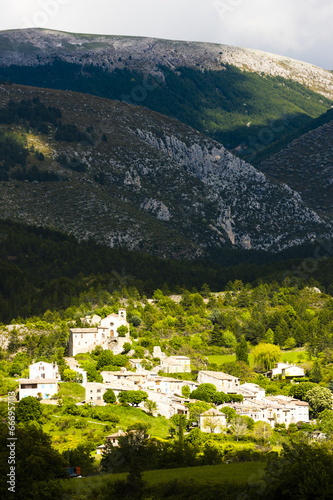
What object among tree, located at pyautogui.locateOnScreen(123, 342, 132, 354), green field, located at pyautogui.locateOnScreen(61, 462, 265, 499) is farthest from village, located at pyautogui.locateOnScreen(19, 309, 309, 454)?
green field, located at pyautogui.locateOnScreen(61, 462, 265, 499)

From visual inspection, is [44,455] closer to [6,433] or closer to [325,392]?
[6,433]

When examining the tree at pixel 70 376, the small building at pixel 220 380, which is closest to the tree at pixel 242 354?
the small building at pixel 220 380

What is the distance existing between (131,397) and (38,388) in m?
10.6

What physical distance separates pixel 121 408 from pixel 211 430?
11.3 meters

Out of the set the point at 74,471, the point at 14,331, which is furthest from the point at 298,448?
the point at 14,331

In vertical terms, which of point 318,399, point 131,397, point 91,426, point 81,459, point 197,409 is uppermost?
point 131,397

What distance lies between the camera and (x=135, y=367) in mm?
116438

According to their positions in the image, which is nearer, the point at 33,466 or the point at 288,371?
the point at 33,466

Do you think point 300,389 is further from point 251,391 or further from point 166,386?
point 166,386

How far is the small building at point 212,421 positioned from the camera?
91.4m

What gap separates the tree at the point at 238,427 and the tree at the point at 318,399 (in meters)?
14.3

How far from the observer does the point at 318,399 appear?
10588 cm

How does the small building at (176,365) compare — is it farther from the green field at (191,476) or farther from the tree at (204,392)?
the green field at (191,476)

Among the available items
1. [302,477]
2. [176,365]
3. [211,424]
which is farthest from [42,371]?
[302,477]
